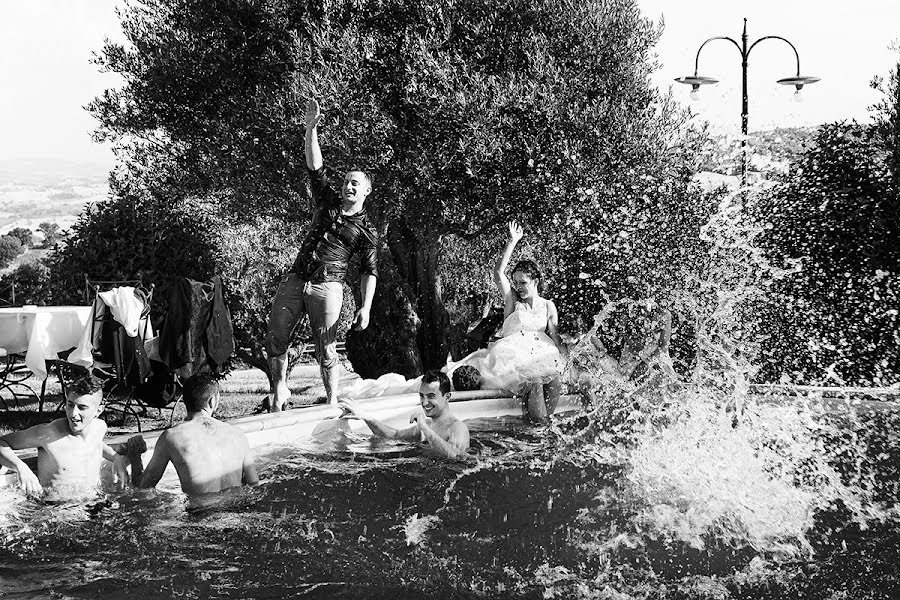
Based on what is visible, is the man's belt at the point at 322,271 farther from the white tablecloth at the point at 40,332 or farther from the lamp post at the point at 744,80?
the lamp post at the point at 744,80

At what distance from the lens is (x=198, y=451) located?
16.0 feet

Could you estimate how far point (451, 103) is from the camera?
10.0 metres

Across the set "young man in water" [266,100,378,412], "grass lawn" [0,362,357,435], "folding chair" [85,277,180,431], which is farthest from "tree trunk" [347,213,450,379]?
"young man in water" [266,100,378,412]

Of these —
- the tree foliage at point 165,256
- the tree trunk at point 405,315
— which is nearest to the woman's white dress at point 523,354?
the tree trunk at point 405,315

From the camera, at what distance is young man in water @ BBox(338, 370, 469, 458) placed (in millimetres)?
6164

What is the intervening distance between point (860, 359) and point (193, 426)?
857 centimetres

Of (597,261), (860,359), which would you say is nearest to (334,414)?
(597,261)

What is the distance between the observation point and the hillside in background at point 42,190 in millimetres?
33156

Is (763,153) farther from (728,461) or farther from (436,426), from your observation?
(436,426)

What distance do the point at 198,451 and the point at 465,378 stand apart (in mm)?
5882

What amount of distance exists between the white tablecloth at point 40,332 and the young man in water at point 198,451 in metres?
3.75

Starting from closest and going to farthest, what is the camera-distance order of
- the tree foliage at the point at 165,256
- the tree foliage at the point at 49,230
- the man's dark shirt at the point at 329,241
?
1. the man's dark shirt at the point at 329,241
2. the tree foliage at the point at 165,256
3. the tree foliage at the point at 49,230

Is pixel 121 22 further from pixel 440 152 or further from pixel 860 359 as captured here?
pixel 860 359

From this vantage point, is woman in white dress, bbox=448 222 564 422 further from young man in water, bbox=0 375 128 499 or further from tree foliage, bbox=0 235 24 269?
tree foliage, bbox=0 235 24 269
